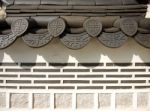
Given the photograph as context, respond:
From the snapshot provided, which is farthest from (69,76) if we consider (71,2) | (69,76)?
(71,2)

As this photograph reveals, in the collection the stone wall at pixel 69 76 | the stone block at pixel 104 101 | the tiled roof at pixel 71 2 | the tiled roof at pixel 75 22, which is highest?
the tiled roof at pixel 71 2

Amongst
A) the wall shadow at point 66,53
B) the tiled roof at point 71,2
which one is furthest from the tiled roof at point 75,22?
the wall shadow at point 66,53

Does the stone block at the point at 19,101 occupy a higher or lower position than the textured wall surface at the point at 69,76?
lower

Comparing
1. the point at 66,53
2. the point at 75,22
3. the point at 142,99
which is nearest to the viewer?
the point at 75,22

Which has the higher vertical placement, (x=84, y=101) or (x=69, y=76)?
(x=69, y=76)

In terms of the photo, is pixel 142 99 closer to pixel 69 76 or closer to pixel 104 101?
pixel 104 101

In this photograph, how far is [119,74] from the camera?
381 centimetres

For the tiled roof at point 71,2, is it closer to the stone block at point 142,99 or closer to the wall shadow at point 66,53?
the wall shadow at point 66,53

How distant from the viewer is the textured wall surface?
12.4 ft

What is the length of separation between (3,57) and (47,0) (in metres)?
0.96

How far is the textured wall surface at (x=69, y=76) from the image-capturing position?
12.4ft

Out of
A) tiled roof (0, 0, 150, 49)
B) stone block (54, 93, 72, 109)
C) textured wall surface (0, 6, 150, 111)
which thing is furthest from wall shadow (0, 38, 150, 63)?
stone block (54, 93, 72, 109)

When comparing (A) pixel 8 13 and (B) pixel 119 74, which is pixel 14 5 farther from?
(B) pixel 119 74

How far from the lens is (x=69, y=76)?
3783mm
